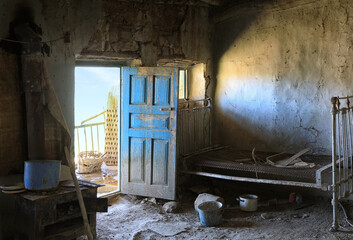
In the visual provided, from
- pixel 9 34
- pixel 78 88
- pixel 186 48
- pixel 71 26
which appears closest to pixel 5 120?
pixel 9 34

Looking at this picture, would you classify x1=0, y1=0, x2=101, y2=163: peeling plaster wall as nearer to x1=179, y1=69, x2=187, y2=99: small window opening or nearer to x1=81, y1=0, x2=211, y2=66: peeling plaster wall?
x1=81, y1=0, x2=211, y2=66: peeling plaster wall

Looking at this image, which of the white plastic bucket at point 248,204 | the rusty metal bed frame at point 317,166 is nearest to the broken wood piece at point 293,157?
the rusty metal bed frame at point 317,166

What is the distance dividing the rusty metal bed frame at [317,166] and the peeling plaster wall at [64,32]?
2.19 m

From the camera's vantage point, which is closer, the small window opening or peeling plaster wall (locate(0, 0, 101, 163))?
peeling plaster wall (locate(0, 0, 101, 163))

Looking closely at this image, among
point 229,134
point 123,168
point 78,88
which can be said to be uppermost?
point 78,88

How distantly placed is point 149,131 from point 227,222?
1888 mm

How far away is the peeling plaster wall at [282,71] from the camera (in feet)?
19.4

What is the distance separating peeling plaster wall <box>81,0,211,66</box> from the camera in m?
5.82

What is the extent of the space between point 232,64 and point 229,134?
52.5 inches

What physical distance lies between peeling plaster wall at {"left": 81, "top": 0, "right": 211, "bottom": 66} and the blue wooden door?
420mm

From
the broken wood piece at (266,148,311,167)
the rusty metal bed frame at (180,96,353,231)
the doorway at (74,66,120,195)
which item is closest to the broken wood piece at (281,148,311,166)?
the broken wood piece at (266,148,311,167)

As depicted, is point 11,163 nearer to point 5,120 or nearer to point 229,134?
point 5,120

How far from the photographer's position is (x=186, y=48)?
6.81 m

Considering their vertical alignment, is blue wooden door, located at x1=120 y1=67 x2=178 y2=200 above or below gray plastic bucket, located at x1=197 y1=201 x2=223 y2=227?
above
